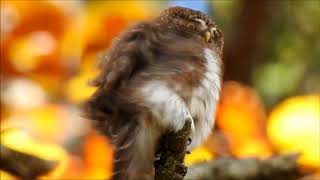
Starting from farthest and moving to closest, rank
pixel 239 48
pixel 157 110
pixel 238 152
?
pixel 239 48
pixel 238 152
pixel 157 110

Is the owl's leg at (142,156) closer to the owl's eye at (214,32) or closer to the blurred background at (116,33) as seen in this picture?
the owl's eye at (214,32)

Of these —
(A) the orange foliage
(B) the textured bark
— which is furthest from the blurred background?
(B) the textured bark

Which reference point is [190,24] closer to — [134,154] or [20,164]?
[134,154]

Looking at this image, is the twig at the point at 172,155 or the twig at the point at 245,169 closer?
the twig at the point at 172,155

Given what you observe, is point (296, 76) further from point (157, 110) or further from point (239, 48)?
point (157, 110)

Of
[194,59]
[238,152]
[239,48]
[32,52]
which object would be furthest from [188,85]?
[32,52]

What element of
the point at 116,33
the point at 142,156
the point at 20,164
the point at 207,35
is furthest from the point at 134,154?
the point at 116,33

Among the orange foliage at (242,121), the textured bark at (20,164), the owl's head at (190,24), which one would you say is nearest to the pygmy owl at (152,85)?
the owl's head at (190,24)
